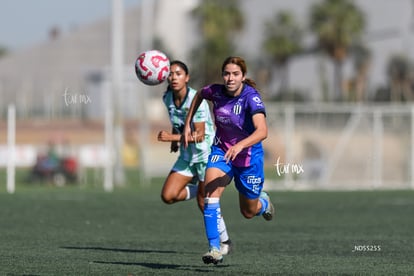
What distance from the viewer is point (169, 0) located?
106m

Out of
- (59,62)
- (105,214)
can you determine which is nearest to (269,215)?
(105,214)

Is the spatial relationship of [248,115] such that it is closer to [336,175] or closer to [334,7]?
[336,175]

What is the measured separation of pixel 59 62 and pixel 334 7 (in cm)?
4147

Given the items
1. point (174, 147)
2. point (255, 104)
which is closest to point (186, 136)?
point (255, 104)

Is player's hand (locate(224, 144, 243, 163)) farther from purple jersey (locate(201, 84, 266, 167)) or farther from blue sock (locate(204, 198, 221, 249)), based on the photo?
blue sock (locate(204, 198, 221, 249))

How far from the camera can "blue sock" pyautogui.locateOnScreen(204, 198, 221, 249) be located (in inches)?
460

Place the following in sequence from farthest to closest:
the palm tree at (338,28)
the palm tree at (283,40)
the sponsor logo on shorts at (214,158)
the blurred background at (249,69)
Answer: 1. the palm tree at (283,40)
2. the palm tree at (338,28)
3. the blurred background at (249,69)
4. the sponsor logo on shorts at (214,158)

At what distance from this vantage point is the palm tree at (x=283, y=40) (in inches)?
3343

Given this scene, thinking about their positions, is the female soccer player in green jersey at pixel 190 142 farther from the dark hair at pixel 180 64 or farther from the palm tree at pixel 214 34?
the palm tree at pixel 214 34

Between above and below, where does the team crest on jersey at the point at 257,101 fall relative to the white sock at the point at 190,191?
above

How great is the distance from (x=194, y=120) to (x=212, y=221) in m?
2.66

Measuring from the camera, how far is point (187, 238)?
51.2 feet

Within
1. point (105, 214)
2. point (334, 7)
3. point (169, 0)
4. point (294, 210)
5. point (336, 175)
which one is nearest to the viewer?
point (105, 214)

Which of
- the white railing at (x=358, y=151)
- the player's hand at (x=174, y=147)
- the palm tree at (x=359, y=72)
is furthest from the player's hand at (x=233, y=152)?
the palm tree at (x=359, y=72)
